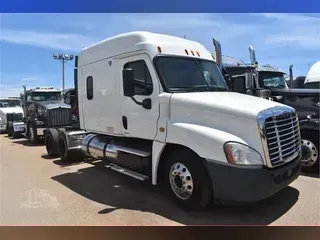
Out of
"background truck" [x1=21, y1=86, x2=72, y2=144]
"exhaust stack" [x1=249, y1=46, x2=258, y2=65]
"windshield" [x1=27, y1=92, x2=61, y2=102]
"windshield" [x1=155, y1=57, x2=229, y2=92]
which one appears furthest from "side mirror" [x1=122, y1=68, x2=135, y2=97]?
"windshield" [x1=27, y1=92, x2=61, y2=102]

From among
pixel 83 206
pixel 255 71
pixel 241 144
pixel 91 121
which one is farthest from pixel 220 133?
pixel 255 71

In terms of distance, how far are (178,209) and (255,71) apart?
15.6 feet

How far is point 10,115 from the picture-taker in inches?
560

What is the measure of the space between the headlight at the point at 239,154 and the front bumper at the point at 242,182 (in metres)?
0.06

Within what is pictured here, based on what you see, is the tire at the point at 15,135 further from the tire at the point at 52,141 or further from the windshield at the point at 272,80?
the windshield at the point at 272,80

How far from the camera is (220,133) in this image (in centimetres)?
371

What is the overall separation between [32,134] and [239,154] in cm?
935

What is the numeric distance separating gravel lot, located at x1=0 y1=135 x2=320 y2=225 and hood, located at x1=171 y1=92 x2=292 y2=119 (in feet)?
4.55

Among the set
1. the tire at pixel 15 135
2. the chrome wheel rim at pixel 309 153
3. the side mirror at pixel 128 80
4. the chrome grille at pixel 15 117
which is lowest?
the tire at pixel 15 135

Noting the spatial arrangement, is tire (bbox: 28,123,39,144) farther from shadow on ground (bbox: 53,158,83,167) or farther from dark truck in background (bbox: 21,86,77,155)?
shadow on ground (bbox: 53,158,83,167)

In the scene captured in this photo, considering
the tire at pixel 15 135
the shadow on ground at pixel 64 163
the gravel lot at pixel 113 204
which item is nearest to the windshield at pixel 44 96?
the tire at pixel 15 135

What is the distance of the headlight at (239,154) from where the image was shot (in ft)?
11.6

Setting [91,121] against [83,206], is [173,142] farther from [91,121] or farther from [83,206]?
[91,121]

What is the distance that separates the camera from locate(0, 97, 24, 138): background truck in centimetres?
1322
